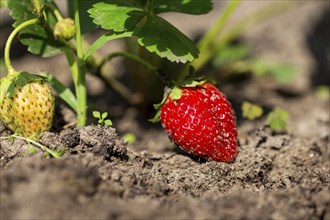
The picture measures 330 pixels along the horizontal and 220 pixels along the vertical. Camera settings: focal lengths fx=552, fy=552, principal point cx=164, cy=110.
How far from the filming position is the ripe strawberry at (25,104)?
1936mm

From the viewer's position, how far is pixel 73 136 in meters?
1.99

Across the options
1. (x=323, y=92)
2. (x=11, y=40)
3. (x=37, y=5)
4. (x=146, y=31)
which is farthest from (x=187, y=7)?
(x=323, y=92)

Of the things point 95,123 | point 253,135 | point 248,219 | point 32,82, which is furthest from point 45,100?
point 253,135

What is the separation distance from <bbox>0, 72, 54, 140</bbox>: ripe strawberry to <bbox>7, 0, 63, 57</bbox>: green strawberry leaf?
282 mm

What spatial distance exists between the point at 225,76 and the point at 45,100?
1815 millimetres

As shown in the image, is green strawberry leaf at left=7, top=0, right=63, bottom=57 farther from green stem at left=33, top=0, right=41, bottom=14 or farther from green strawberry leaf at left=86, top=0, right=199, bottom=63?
green strawberry leaf at left=86, top=0, right=199, bottom=63

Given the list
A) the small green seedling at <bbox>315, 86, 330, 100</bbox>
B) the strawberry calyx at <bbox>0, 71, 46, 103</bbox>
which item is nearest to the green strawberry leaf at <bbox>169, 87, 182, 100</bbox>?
the strawberry calyx at <bbox>0, 71, 46, 103</bbox>

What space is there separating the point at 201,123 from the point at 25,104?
65cm

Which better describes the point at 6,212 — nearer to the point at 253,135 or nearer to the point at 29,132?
the point at 29,132

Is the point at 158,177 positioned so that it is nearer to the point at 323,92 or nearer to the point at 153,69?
the point at 153,69

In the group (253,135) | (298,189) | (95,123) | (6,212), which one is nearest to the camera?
(6,212)

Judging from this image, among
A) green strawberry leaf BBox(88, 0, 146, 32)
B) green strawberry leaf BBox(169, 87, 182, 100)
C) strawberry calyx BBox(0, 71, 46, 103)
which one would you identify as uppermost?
green strawberry leaf BBox(88, 0, 146, 32)

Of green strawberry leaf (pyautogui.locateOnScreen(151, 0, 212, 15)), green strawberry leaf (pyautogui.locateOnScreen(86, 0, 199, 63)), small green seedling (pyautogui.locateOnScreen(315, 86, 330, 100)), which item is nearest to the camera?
green strawberry leaf (pyautogui.locateOnScreen(86, 0, 199, 63))

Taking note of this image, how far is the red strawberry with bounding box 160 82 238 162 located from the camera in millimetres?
2082
